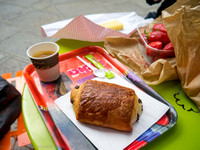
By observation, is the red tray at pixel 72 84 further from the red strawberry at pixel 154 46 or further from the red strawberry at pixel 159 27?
the red strawberry at pixel 159 27

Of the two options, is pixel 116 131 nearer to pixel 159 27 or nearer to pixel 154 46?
pixel 154 46

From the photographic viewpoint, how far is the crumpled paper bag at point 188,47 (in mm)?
740

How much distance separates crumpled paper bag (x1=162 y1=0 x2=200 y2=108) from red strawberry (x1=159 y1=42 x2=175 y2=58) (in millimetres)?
71

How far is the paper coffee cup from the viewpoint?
0.78 m

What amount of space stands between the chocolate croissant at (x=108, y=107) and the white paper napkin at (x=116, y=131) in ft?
0.07

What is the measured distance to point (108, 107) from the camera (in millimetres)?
638

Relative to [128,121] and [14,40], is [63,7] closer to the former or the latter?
[14,40]

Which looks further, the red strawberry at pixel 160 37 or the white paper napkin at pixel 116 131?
the red strawberry at pixel 160 37

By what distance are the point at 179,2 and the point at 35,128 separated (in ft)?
3.37

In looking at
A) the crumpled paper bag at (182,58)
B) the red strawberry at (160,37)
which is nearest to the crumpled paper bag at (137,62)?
the crumpled paper bag at (182,58)

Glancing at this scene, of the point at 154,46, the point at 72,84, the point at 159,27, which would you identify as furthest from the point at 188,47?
the point at 72,84

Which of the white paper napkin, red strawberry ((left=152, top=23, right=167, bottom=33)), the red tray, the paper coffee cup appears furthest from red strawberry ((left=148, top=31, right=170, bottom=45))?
the paper coffee cup

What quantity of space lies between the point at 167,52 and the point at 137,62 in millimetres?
180

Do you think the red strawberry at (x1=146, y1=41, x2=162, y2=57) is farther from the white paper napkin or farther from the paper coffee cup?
the paper coffee cup
